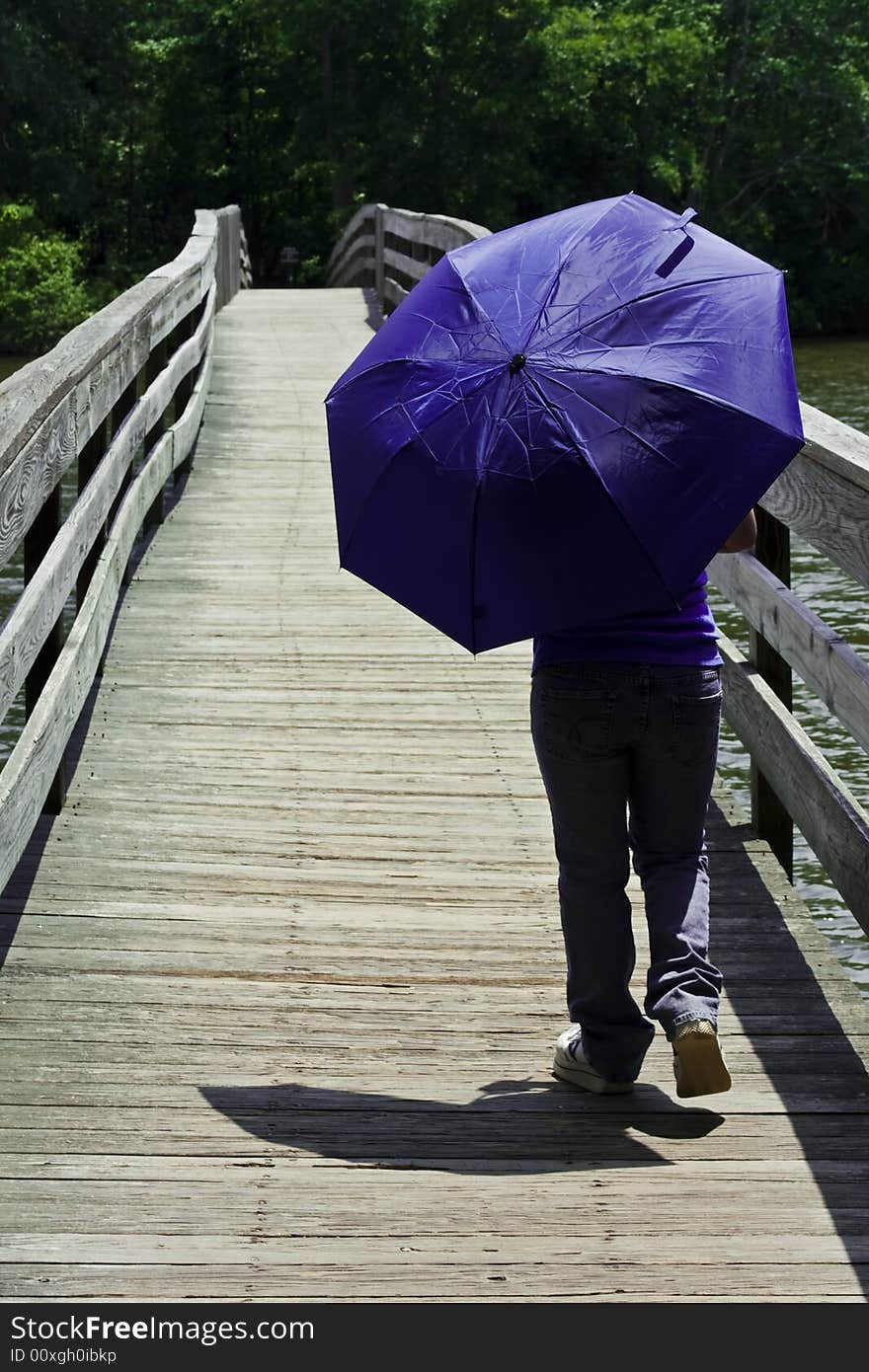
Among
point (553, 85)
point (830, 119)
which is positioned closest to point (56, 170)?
point (553, 85)

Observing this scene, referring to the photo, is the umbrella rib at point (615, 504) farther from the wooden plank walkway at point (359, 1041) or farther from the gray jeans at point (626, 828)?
the wooden plank walkway at point (359, 1041)

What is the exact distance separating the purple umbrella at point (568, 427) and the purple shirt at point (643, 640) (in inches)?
7.9

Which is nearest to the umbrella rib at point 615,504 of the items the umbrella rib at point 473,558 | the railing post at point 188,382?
the umbrella rib at point 473,558

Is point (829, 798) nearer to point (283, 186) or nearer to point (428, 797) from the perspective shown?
point (428, 797)

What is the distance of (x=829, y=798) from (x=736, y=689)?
1006 millimetres

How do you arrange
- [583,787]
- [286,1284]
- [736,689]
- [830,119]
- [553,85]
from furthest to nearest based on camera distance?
[830,119]
[553,85]
[736,689]
[583,787]
[286,1284]

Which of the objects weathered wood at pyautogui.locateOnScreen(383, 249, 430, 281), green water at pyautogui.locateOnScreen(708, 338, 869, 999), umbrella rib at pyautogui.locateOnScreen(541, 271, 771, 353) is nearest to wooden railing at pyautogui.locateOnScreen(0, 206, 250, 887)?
umbrella rib at pyautogui.locateOnScreen(541, 271, 771, 353)

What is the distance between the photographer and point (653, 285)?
3047 millimetres

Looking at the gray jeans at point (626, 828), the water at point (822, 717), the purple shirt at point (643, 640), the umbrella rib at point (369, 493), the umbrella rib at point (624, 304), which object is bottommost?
the water at point (822, 717)

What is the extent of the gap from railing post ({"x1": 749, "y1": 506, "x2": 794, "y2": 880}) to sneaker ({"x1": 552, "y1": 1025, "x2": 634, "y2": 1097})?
1.55m

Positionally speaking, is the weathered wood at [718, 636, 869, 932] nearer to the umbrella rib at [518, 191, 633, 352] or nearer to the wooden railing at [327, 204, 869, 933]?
the wooden railing at [327, 204, 869, 933]

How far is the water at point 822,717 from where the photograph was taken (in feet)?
25.5

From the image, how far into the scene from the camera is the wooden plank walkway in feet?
9.27

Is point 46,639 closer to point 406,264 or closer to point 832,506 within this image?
point 832,506
